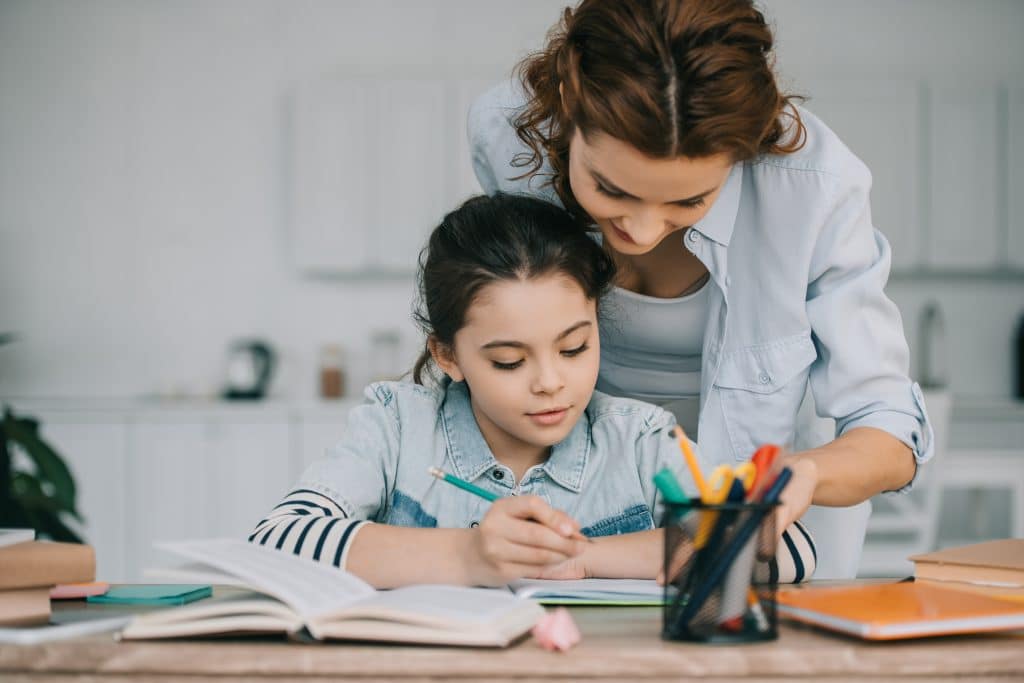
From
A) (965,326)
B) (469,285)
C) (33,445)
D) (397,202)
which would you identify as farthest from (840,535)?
(965,326)

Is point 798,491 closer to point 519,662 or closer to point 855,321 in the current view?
point 519,662

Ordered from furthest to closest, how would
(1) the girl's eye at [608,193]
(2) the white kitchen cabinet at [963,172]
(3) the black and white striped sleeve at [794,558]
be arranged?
(2) the white kitchen cabinet at [963,172] < (1) the girl's eye at [608,193] < (3) the black and white striped sleeve at [794,558]

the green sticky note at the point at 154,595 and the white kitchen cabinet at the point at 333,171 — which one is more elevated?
the white kitchen cabinet at the point at 333,171

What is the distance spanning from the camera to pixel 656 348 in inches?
65.8

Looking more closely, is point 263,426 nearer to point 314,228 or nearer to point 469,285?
point 314,228

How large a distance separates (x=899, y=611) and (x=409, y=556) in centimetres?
46

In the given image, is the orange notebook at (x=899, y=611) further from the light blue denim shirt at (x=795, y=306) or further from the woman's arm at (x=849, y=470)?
the light blue denim shirt at (x=795, y=306)

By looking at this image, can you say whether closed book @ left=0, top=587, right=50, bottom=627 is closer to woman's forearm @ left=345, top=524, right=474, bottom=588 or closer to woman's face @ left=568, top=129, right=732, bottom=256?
woman's forearm @ left=345, top=524, right=474, bottom=588

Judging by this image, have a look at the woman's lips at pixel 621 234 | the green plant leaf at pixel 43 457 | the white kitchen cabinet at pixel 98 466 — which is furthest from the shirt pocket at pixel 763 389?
the white kitchen cabinet at pixel 98 466

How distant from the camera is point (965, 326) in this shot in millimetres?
4559

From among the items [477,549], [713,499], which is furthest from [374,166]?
[713,499]

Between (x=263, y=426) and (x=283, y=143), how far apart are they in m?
1.29

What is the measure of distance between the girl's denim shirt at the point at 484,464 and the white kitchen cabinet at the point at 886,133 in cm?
325

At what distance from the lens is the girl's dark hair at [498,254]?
4.46 feet
